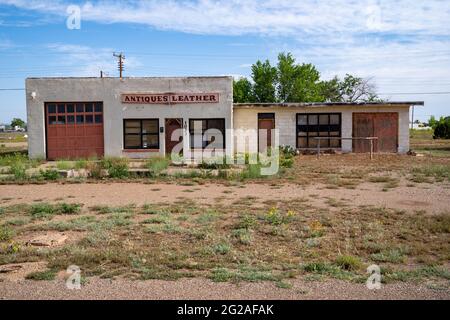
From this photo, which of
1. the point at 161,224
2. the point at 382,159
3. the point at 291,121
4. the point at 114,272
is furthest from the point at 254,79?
the point at 114,272

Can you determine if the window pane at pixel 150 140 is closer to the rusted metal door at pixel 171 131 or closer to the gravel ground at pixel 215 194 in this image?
the rusted metal door at pixel 171 131

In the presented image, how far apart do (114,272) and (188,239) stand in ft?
6.42

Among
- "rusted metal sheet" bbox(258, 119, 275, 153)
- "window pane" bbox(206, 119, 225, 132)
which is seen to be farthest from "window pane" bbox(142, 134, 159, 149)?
"rusted metal sheet" bbox(258, 119, 275, 153)

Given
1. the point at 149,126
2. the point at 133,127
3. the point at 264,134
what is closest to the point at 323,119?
the point at 264,134

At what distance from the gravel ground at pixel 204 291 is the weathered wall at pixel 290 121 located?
70.0 ft

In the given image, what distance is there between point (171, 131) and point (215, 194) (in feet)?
42.0

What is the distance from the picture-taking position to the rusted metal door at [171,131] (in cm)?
2492

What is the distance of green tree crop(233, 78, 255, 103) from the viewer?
44531 mm

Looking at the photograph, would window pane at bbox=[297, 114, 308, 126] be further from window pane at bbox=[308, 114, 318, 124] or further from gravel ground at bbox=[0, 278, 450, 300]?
gravel ground at bbox=[0, 278, 450, 300]

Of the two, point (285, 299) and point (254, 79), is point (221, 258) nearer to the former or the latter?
point (285, 299)

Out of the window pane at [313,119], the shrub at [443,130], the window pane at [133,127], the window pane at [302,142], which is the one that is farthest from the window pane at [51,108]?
the shrub at [443,130]

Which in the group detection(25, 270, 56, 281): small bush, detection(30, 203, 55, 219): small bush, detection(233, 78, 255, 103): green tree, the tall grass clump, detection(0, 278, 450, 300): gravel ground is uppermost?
detection(233, 78, 255, 103): green tree

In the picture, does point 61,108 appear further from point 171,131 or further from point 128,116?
point 171,131

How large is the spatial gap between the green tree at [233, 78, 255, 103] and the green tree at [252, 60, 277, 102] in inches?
22.8
